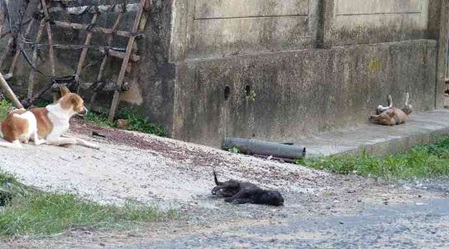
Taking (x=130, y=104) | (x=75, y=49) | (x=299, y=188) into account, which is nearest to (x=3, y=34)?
(x=75, y=49)

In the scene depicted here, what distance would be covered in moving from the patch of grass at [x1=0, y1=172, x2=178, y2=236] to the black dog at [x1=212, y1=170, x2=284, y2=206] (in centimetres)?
109

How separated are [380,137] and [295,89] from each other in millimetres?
1844

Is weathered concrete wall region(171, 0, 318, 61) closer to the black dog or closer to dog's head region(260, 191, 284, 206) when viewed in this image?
the black dog

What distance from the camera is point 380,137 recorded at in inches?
675

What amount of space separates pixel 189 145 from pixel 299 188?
1844mm

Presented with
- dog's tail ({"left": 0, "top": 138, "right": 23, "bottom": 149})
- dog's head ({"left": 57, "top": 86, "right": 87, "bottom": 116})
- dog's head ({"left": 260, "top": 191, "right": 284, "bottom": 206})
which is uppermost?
dog's head ({"left": 57, "top": 86, "right": 87, "bottom": 116})

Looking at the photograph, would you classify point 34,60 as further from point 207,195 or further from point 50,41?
point 207,195

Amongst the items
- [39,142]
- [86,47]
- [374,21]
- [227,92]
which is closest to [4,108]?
[39,142]

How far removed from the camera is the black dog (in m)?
10.5

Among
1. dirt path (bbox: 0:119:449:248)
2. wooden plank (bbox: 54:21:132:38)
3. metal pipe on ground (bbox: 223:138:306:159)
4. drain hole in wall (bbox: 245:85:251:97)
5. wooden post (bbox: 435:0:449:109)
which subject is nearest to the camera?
dirt path (bbox: 0:119:449:248)

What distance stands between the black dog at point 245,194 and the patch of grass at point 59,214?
1.09m

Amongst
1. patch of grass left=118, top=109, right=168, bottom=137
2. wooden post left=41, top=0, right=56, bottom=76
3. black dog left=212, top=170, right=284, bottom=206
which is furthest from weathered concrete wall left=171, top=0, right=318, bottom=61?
black dog left=212, top=170, right=284, bottom=206

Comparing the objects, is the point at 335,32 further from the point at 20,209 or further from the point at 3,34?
the point at 20,209

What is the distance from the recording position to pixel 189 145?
13.3m
